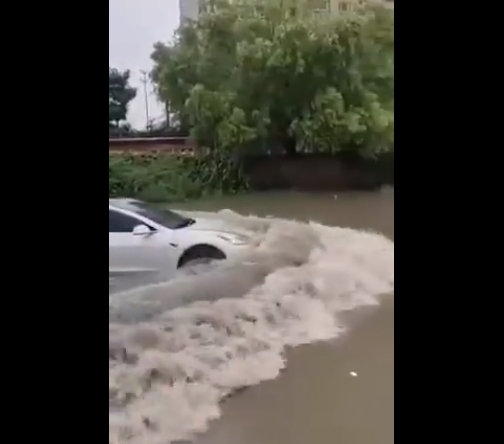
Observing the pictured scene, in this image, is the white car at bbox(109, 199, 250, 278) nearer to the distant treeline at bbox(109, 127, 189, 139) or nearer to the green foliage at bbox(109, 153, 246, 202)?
the green foliage at bbox(109, 153, 246, 202)

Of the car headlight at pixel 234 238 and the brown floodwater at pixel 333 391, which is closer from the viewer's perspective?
the brown floodwater at pixel 333 391

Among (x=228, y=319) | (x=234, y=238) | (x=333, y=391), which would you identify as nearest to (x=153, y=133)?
(x=234, y=238)

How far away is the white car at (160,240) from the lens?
1.65 metres

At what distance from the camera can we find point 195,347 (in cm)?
164

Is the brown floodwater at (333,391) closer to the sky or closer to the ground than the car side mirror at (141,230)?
closer to the ground

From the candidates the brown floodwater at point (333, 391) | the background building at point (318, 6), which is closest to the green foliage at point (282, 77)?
the background building at point (318, 6)

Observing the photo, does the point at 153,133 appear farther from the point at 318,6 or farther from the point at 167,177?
the point at 318,6

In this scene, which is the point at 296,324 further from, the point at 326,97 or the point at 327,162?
the point at 326,97

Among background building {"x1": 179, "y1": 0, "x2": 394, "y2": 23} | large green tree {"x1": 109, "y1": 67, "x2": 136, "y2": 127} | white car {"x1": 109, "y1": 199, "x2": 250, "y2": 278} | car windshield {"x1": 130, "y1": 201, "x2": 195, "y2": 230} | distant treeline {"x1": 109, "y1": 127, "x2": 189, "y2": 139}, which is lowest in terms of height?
white car {"x1": 109, "y1": 199, "x2": 250, "y2": 278}

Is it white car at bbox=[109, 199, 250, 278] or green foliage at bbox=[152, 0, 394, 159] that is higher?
green foliage at bbox=[152, 0, 394, 159]

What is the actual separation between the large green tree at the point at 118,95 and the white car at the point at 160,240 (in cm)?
22

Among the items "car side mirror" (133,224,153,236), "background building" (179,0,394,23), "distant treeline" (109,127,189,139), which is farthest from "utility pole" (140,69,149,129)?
"car side mirror" (133,224,153,236)

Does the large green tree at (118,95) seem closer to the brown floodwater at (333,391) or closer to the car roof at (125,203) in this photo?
the car roof at (125,203)

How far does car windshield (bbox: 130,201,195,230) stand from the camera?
1688mm
